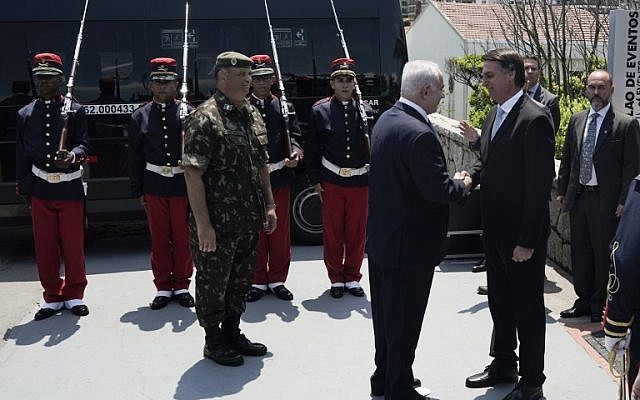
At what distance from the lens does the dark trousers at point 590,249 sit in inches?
196

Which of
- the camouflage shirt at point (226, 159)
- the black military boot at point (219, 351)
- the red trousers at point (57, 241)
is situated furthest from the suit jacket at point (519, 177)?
the red trousers at point (57, 241)

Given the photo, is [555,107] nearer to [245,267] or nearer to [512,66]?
[512,66]

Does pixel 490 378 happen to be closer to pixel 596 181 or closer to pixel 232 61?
pixel 596 181

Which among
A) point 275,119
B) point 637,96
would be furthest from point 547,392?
point 275,119

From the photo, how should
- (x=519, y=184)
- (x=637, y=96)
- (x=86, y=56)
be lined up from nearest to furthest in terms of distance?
(x=519, y=184) < (x=637, y=96) < (x=86, y=56)

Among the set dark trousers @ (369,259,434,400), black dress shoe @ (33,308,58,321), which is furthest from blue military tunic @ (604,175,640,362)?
black dress shoe @ (33,308,58,321)

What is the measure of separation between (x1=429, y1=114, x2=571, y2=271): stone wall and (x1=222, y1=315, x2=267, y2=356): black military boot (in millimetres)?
2895

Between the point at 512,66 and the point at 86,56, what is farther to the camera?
the point at 86,56

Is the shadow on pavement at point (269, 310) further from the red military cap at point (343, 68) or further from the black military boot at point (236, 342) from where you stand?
the red military cap at point (343, 68)

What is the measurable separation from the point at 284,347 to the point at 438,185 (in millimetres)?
1892

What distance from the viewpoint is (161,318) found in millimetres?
5316

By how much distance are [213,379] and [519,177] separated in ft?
7.05

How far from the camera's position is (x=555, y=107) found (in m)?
5.81

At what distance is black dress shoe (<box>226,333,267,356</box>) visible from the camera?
14.9 ft
